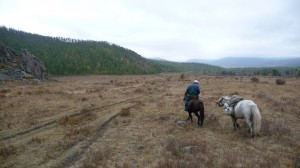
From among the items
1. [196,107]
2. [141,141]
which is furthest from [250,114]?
[141,141]

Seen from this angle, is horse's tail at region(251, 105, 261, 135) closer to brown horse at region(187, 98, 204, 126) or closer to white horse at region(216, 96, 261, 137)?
white horse at region(216, 96, 261, 137)

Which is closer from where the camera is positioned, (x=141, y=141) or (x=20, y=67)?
(x=141, y=141)

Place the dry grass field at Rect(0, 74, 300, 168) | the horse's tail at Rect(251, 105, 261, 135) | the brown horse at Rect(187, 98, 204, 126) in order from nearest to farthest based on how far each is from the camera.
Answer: the dry grass field at Rect(0, 74, 300, 168)
the horse's tail at Rect(251, 105, 261, 135)
the brown horse at Rect(187, 98, 204, 126)

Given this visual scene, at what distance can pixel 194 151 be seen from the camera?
9.85 m

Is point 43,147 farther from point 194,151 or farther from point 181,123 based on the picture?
point 181,123

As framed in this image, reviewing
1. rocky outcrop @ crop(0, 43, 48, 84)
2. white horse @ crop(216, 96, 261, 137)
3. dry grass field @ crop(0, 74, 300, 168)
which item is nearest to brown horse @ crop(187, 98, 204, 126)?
dry grass field @ crop(0, 74, 300, 168)

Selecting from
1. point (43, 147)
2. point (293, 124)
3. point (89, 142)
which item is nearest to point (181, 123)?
point (89, 142)

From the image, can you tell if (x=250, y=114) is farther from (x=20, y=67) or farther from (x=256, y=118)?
(x=20, y=67)

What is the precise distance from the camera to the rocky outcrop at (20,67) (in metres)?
54.0

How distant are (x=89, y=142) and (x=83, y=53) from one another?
134 metres

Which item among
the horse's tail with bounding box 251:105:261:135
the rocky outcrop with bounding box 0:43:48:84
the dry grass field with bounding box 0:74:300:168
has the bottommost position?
the dry grass field with bounding box 0:74:300:168

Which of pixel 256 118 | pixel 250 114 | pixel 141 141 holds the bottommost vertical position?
pixel 141 141

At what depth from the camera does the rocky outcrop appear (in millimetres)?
54000

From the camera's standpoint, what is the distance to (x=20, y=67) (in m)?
61.1
